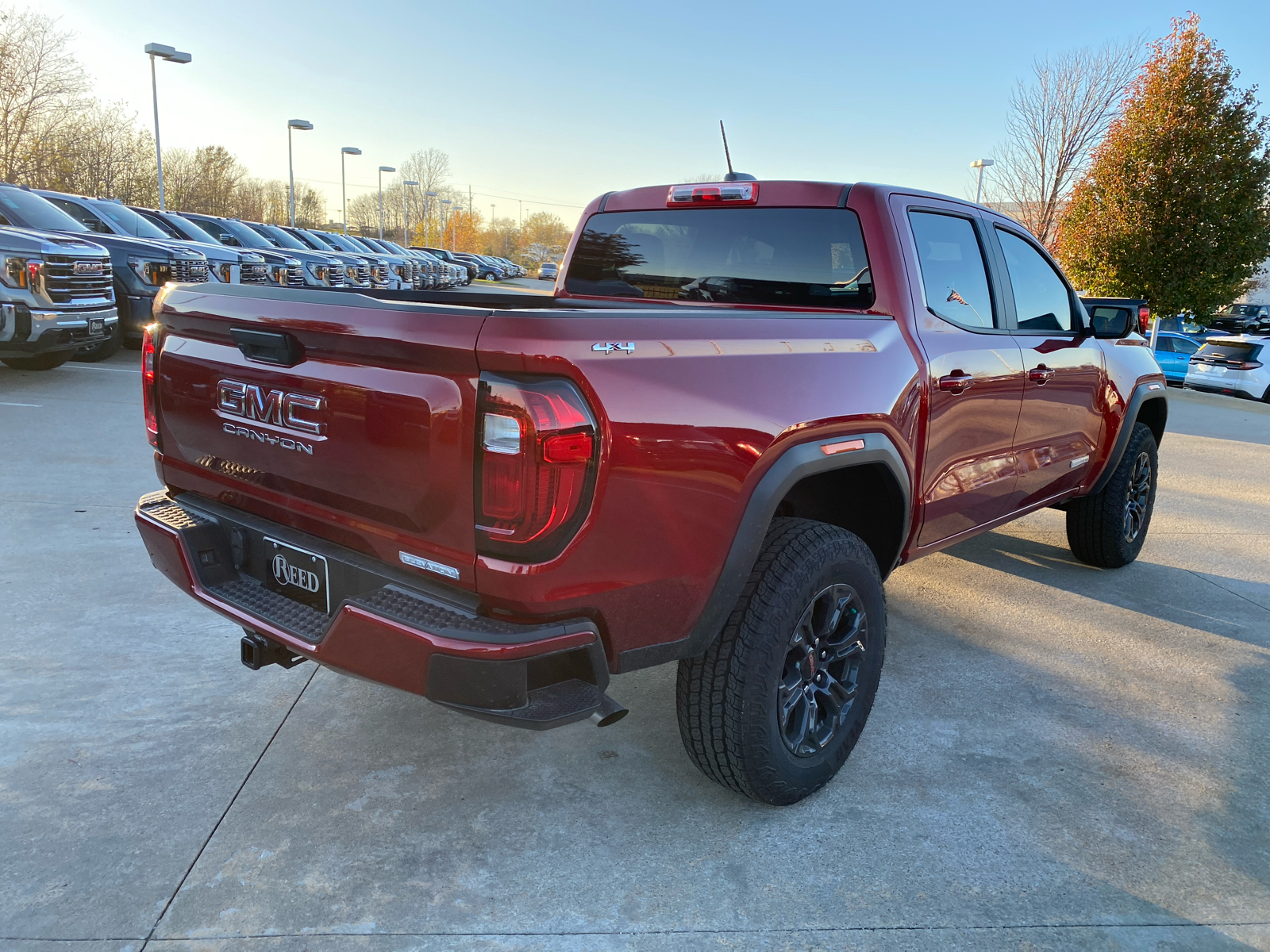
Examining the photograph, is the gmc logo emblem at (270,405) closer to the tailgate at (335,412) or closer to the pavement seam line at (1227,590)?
the tailgate at (335,412)

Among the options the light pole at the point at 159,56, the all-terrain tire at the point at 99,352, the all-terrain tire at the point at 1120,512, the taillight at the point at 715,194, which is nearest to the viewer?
the taillight at the point at 715,194

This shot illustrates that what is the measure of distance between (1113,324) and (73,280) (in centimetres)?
848

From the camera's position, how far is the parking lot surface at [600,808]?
2238 mm

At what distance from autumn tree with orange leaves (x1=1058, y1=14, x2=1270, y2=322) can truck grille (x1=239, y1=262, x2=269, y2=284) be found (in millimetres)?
16094

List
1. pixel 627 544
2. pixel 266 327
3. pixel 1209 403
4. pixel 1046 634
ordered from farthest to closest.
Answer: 1. pixel 1209 403
2. pixel 1046 634
3. pixel 266 327
4. pixel 627 544

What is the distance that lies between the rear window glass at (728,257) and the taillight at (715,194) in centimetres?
3

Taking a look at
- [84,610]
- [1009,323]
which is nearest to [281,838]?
[84,610]

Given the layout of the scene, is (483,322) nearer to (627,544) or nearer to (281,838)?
(627,544)

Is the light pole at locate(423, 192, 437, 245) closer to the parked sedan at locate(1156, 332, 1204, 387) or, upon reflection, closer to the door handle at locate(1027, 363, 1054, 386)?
the parked sedan at locate(1156, 332, 1204, 387)

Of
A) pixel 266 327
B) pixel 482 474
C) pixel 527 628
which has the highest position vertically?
pixel 266 327

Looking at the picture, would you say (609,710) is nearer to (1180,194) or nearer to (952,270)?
(952,270)

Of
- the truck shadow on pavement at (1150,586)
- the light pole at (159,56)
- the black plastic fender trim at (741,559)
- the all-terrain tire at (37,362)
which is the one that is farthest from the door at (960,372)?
the light pole at (159,56)

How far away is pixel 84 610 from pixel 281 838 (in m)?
1.91

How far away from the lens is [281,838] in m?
2.48
